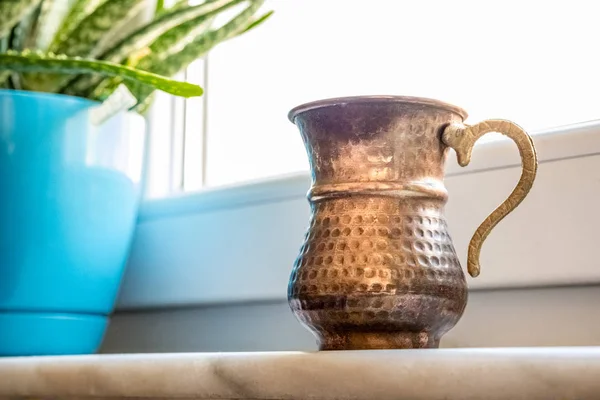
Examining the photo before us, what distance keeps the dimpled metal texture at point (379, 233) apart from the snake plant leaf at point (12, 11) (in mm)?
311

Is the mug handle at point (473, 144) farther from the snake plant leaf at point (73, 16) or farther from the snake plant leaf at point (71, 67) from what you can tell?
the snake plant leaf at point (73, 16)

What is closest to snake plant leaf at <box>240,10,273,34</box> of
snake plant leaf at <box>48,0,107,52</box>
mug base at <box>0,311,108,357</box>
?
snake plant leaf at <box>48,0,107,52</box>

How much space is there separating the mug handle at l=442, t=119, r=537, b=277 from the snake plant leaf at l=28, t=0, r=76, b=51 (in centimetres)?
41

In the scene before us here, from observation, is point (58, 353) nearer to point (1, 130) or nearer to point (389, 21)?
point (1, 130)

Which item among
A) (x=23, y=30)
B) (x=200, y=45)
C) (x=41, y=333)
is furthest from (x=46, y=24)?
(x=41, y=333)

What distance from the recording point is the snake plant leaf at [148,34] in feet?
2.28

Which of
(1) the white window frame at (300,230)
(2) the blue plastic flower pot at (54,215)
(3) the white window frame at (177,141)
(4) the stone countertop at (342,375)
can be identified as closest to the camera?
(4) the stone countertop at (342,375)

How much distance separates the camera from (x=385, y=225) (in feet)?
1.36

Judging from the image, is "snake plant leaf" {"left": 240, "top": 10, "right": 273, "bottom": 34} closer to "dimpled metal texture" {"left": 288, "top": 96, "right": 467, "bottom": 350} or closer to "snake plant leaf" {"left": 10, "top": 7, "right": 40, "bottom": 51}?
"snake plant leaf" {"left": 10, "top": 7, "right": 40, "bottom": 51}

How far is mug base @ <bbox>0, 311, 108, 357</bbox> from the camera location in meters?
0.65

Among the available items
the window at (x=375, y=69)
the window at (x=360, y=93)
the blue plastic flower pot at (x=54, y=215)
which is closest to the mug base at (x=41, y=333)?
the blue plastic flower pot at (x=54, y=215)

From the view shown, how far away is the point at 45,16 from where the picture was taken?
702mm

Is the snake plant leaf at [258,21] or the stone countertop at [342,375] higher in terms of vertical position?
the snake plant leaf at [258,21]

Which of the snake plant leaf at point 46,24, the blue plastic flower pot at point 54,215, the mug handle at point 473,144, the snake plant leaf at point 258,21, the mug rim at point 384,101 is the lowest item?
the blue plastic flower pot at point 54,215
